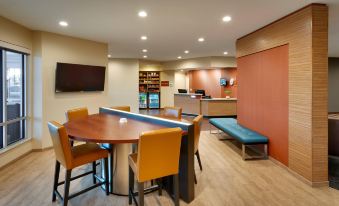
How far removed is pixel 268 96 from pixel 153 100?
Answer: 357 inches

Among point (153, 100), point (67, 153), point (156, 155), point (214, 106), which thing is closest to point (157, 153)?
point (156, 155)

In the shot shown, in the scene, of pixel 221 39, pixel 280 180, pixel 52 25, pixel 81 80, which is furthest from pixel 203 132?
pixel 52 25

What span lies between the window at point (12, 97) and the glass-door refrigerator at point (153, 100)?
27.4ft

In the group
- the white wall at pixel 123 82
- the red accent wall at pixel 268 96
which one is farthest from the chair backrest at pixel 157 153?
the white wall at pixel 123 82

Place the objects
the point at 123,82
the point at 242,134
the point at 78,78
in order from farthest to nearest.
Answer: the point at 123,82 < the point at 78,78 < the point at 242,134

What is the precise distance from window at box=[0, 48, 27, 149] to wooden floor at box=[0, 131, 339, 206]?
2.26 ft

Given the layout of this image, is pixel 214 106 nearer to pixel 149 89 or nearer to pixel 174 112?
pixel 149 89

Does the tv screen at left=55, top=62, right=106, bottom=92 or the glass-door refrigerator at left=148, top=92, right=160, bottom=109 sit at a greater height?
the tv screen at left=55, top=62, right=106, bottom=92

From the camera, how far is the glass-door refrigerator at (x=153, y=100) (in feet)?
41.8

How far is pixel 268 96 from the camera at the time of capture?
4.25 meters

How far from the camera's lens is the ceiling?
10.7 feet

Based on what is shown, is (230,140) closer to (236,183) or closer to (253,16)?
(236,183)

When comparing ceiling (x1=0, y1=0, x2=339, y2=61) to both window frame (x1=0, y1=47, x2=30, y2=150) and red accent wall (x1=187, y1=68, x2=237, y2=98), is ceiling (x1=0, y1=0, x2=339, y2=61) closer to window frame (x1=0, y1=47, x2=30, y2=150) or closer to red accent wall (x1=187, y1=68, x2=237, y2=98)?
window frame (x1=0, y1=47, x2=30, y2=150)

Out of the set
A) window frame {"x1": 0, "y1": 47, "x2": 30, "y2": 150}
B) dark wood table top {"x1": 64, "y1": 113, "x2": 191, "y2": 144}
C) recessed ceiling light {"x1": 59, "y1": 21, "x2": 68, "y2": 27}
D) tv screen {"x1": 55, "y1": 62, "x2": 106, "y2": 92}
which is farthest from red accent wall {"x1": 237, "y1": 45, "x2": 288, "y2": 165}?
window frame {"x1": 0, "y1": 47, "x2": 30, "y2": 150}
